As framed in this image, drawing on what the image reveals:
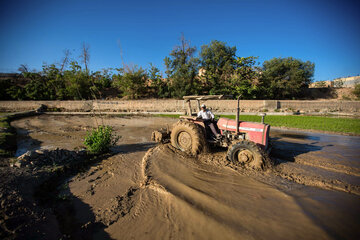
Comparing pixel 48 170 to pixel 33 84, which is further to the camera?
pixel 33 84

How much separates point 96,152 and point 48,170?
1.44 metres

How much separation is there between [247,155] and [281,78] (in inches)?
1073

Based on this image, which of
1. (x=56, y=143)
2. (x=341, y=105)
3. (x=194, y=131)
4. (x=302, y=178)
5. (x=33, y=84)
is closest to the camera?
(x=302, y=178)

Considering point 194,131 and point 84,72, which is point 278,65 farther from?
point 84,72

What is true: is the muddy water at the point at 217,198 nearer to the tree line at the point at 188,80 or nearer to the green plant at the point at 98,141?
the green plant at the point at 98,141

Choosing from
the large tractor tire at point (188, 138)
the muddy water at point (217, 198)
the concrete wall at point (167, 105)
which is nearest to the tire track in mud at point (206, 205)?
the muddy water at point (217, 198)

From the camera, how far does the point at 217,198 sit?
114 inches

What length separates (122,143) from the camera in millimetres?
6801

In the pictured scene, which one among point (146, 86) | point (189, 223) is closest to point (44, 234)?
point (189, 223)

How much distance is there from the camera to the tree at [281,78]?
2400cm

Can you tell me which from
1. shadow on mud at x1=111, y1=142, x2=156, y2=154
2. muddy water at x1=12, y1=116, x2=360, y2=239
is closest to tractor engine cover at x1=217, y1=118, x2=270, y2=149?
muddy water at x1=12, y1=116, x2=360, y2=239

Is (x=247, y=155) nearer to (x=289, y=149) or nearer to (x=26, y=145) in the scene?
(x=289, y=149)

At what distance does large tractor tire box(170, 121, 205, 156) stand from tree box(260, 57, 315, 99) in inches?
885

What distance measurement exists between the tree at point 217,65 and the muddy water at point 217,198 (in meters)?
19.1
